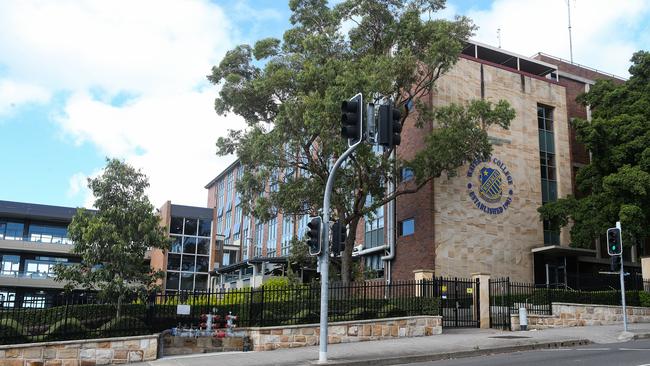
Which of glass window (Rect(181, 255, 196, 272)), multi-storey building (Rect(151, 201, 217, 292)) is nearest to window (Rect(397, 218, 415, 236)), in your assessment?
multi-storey building (Rect(151, 201, 217, 292))

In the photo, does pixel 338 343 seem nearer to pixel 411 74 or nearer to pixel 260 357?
pixel 260 357

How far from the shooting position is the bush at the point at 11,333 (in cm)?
1526

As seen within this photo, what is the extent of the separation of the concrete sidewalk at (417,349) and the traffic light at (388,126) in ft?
17.0

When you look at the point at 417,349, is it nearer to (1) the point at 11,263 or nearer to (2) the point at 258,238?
(2) the point at 258,238

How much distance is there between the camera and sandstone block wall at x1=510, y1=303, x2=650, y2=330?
905 inches

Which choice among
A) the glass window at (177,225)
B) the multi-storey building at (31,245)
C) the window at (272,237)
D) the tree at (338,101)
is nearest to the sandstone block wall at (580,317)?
the tree at (338,101)

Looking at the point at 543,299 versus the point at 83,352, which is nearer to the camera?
the point at 83,352

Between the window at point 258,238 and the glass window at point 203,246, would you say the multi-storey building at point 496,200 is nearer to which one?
the glass window at point 203,246

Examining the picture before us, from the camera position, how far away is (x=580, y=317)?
79.2 ft

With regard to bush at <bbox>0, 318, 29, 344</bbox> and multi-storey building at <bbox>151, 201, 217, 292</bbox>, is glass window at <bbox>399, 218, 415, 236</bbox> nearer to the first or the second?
bush at <bbox>0, 318, 29, 344</bbox>

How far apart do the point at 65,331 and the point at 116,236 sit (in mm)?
4429

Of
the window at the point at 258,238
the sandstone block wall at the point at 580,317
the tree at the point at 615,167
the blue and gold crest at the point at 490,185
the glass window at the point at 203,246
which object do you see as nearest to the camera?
the sandstone block wall at the point at 580,317

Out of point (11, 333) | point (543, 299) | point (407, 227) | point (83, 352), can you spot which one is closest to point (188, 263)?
point (407, 227)

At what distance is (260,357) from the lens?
16016 mm
